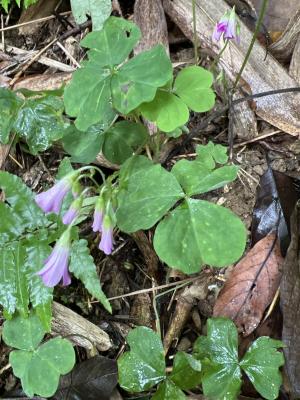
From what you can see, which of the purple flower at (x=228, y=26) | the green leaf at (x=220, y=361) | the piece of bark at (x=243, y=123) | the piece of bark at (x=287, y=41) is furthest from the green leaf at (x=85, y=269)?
the piece of bark at (x=287, y=41)

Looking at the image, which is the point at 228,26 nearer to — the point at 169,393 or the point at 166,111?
the point at 166,111

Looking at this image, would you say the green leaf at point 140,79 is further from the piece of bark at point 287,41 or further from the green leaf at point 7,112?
the piece of bark at point 287,41

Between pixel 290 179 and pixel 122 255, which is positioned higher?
pixel 290 179

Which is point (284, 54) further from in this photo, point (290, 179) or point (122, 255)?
point (122, 255)

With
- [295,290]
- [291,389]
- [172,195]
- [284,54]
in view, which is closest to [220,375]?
[291,389]

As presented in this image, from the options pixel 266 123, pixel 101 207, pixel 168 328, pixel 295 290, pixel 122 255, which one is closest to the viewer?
pixel 101 207

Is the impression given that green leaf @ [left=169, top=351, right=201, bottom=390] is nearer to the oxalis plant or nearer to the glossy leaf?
the oxalis plant
